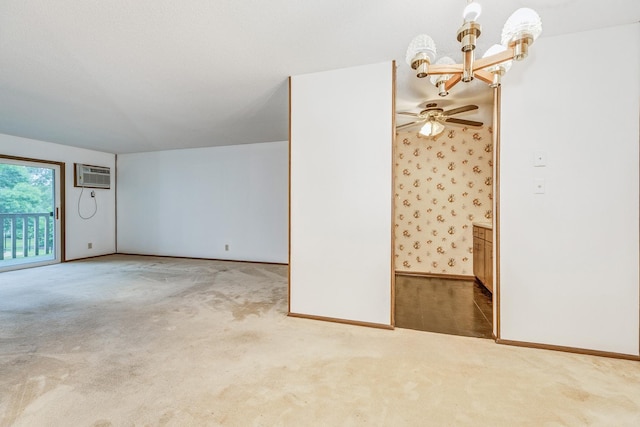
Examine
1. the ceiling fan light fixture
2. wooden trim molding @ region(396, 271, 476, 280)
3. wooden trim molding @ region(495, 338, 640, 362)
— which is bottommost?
wooden trim molding @ region(495, 338, 640, 362)

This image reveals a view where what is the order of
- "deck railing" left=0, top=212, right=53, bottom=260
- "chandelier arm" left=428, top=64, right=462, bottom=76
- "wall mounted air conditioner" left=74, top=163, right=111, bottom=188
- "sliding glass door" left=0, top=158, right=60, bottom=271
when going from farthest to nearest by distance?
"wall mounted air conditioner" left=74, top=163, right=111, bottom=188 < "deck railing" left=0, top=212, right=53, bottom=260 < "sliding glass door" left=0, top=158, right=60, bottom=271 < "chandelier arm" left=428, top=64, right=462, bottom=76

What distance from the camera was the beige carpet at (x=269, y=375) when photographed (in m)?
Result: 1.43

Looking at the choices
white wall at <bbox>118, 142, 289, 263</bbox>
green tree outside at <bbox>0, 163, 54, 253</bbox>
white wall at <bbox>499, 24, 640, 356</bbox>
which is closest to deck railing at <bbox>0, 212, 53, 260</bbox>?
green tree outside at <bbox>0, 163, 54, 253</bbox>

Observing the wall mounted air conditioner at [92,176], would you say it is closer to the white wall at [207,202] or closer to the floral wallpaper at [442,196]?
the white wall at [207,202]

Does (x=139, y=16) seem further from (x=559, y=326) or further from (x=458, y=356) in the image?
(x=559, y=326)

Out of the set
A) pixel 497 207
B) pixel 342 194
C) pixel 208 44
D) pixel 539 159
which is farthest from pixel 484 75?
pixel 208 44

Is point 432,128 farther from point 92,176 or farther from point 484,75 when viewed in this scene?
point 92,176

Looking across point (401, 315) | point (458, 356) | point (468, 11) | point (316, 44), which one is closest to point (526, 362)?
point (458, 356)

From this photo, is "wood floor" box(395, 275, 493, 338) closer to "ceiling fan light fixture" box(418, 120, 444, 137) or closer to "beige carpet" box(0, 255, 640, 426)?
"beige carpet" box(0, 255, 640, 426)

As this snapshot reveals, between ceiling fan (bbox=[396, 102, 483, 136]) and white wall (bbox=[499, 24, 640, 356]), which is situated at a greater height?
ceiling fan (bbox=[396, 102, 483, 136])

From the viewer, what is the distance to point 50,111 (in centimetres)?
358

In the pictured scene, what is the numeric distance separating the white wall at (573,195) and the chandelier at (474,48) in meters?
0.79

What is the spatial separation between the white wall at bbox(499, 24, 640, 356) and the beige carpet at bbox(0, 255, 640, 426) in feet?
0.90

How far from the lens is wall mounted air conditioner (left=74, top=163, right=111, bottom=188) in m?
5.58
